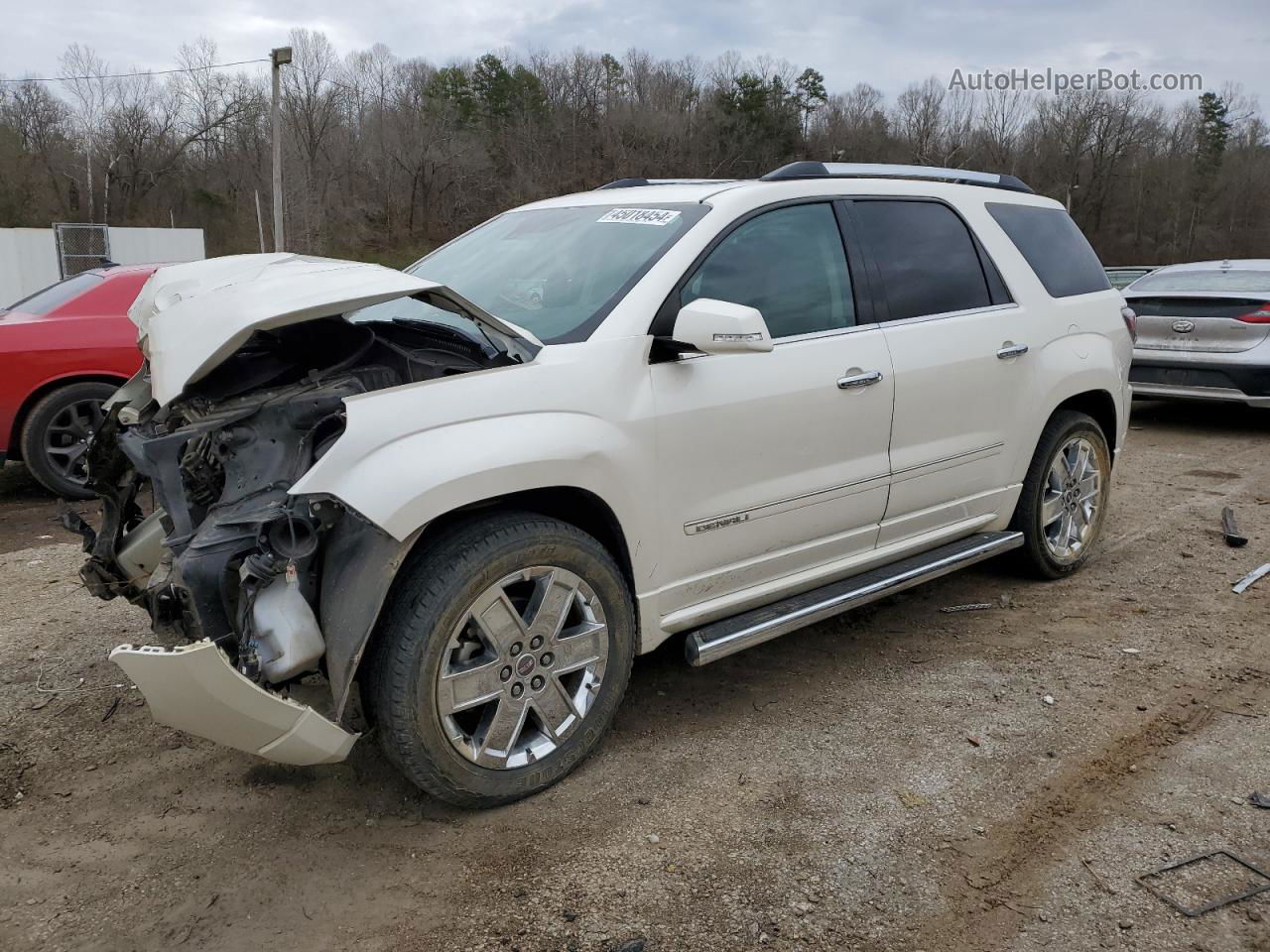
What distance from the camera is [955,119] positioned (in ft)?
195

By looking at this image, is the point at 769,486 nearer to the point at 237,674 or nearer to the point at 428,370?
the point at 428,370

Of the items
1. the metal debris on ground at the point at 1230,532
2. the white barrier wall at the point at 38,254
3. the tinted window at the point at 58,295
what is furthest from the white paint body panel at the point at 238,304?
the white barrier wall at the point at 38,254

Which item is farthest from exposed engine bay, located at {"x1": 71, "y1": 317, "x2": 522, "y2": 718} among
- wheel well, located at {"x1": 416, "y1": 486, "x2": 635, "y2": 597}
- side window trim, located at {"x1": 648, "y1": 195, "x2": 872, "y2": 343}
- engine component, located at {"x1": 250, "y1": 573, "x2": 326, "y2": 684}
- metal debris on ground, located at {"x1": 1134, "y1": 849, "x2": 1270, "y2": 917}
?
metal debris on ground, located at {"x1": 1134, "y1": 849, "x2": 1270, "y2": 917}

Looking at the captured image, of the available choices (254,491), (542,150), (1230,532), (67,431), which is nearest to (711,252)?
(254,491)

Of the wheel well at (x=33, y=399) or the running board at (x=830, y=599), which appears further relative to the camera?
the wheel well at (x=33, y=399)

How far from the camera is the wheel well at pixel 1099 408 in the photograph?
4.85 metres

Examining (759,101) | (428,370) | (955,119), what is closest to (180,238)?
(428,370)

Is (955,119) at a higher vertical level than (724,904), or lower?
higher

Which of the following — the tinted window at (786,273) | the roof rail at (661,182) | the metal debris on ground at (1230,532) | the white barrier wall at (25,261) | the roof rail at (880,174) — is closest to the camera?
the tinted window at (786,273)

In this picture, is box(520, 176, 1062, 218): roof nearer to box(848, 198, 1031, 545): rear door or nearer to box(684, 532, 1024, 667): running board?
box(848, 198, 1031, 545): rear door

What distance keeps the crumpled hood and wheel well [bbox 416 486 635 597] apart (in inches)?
19.2

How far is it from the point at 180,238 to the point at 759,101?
44.7m

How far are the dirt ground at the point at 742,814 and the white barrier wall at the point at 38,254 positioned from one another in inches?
727

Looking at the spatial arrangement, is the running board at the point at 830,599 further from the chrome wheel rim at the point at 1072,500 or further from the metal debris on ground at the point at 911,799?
the metal debris on ground at the point at 911,799
